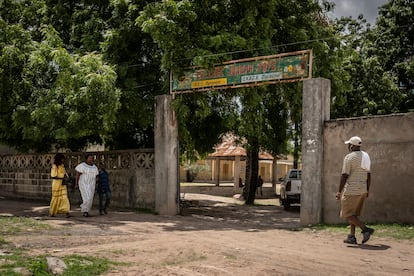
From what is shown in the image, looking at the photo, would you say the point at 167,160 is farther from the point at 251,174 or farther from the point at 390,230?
the point at 251,174

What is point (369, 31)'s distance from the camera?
25.7 meters

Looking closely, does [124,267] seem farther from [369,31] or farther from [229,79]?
[369,31]

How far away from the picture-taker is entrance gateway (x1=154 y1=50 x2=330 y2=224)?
10.5 meters

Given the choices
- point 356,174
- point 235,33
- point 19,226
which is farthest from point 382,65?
point 19,226

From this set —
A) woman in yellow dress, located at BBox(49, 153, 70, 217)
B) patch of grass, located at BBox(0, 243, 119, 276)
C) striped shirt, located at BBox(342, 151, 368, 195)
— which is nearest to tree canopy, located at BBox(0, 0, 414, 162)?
woman in yellow dress, located at BBox(49, 153, 70, 217)

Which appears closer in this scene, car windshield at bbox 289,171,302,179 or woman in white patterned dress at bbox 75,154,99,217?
woman in white patterned dress at bbox 75,154,99,217

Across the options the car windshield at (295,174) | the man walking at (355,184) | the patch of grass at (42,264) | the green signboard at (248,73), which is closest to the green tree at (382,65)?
the car windshield at (295,174)

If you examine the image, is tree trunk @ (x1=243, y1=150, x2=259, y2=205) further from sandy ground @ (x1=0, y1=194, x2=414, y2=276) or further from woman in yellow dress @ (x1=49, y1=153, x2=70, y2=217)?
woman in yellow dress @ (x1=49, y1=153, x2=70, y2=217)

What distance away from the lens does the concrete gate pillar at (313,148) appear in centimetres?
1047

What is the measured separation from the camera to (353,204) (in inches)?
308

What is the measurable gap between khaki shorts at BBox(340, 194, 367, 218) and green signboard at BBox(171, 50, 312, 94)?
12.2 feet

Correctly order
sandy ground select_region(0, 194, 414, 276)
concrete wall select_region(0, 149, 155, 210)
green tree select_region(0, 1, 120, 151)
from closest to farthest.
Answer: sandy ground select_region(0, 194, 414, 276) < green tree select_region(0, 1, 120, 151) < concrete wall select_region(0, 149, 155, 210)

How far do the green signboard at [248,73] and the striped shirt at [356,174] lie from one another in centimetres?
340

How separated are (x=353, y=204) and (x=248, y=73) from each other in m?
4.91
